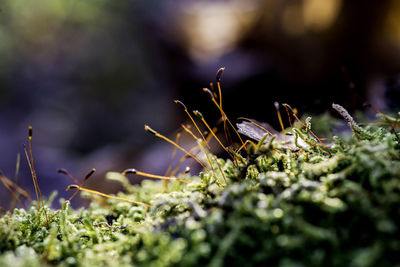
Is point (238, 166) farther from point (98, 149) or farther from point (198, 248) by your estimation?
point (98, 149)

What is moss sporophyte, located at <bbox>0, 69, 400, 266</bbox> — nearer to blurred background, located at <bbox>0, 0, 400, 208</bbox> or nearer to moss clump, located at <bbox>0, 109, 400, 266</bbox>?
moss clump, located at <bbox>0, 109, 400, 266</bbox>

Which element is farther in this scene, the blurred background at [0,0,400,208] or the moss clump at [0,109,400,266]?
the blurred background at [0,0,400,208]

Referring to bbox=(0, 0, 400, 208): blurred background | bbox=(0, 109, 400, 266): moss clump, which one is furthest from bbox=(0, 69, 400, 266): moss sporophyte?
bbox=(0, 0, 400, 208): blurred background

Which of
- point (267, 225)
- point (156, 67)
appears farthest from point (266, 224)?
point (156, 67)

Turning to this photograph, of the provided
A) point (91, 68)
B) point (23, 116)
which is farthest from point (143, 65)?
point (23, 116)

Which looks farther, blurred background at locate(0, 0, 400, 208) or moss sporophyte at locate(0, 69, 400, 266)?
blurred background at locate(0, 0, 400, 208)
